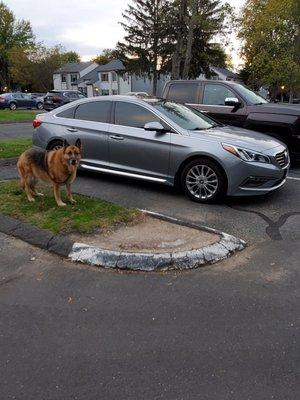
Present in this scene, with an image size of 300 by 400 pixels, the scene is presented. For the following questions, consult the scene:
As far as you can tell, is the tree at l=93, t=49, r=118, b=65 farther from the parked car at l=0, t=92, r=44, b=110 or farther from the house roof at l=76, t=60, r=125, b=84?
the parked car at l=0, t=92, r=44, b=110

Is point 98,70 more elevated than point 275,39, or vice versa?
point 275,39

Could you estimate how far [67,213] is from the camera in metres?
5.72

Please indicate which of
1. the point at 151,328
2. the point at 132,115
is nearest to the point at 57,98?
the point at 132,115

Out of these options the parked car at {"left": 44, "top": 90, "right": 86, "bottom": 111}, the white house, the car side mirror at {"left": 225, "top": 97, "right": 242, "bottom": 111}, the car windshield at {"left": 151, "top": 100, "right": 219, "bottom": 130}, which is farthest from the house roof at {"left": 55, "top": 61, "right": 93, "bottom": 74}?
the car windshield at {"left": 151, "top": 100, "right": 219, "bottom": 130}

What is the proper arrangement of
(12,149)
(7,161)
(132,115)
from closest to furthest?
(132,115) → (7,161) → (12,149)

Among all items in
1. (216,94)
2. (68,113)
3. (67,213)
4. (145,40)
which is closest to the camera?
(67,213)

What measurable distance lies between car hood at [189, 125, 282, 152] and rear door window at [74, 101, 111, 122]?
5.63 feet

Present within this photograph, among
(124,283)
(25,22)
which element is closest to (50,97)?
(124,283)

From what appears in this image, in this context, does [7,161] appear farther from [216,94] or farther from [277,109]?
[277,109]

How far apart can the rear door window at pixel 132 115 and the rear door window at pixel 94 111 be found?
229 mm

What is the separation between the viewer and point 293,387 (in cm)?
278

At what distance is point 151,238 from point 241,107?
227 inches

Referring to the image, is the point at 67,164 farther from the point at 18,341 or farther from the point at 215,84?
the point at 215,84

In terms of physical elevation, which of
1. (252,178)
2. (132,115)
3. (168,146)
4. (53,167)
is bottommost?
(252,178)
